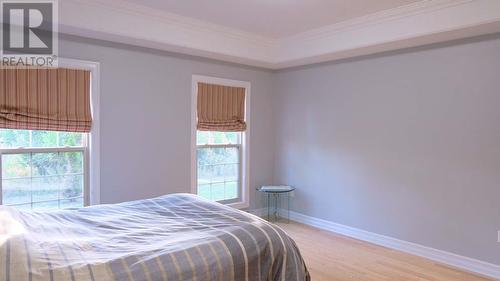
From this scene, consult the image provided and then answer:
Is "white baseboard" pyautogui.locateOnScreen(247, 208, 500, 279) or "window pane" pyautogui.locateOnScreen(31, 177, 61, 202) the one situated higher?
"window pane" pyautogui.locateOnScreen(31, 177, 61, 202)

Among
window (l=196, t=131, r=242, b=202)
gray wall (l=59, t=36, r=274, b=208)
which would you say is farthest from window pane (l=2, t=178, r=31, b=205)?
window (l=196, t=131, r=242, b=202)

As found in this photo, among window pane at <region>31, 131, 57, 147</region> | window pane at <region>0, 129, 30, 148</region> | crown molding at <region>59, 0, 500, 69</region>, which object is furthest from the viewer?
window pane at <region>31, 131, 57, 147</region>

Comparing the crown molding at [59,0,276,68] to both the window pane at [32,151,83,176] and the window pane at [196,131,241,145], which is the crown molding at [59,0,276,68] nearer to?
the window pane at [196,131,241,145]

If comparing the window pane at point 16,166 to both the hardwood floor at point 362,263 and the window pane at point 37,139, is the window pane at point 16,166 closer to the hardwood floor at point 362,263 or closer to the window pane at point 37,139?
the window pane at point 37,139

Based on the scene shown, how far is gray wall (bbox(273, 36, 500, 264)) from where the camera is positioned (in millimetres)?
3186

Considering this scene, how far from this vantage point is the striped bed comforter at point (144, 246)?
1.54 m

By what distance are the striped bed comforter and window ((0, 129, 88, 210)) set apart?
3.60 ft

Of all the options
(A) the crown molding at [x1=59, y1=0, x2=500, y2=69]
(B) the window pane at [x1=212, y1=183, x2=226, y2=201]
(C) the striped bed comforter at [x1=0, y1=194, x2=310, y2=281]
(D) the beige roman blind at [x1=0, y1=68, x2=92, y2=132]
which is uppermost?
(A) the crown molding at [x1=59, y1=0, x2=500, y2=69]

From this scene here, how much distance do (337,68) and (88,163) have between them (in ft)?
10.5

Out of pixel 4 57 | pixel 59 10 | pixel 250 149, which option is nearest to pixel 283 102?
pixel 250 149

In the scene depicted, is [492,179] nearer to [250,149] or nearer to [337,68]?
[337,68]

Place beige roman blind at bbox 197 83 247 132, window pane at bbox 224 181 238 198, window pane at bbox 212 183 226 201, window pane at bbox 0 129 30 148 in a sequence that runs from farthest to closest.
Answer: window pane at bbox 224 181 238 198
window pane at bbox 212 183 226 201
beige roman blind at bbox 197 83 247 132
window pane at bbox 0 129 30 148

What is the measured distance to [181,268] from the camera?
1.68 metres

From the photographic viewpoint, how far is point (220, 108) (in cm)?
454
